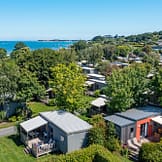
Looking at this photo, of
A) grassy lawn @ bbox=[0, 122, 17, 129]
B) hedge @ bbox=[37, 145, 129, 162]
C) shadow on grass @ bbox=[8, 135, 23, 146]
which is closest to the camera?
hedge @ bbox=[37, 145, 129, 162]

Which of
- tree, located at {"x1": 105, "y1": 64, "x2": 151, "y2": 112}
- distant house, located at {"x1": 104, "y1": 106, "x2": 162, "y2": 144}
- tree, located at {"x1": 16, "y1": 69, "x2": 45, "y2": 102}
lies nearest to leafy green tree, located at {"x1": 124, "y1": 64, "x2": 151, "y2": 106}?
tree, located at {"x1": 105, "y1": 64, "x2": 151, "y2": 112}

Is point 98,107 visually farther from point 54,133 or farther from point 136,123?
point 54,133

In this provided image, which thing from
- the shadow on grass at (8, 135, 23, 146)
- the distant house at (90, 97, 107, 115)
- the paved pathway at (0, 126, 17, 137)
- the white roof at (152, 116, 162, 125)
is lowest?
the paved pathway at (0, 126, 17, 137)

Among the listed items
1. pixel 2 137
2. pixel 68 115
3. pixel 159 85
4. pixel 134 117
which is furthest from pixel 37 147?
pixel 159 85

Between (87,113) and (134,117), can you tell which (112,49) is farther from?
(134,117)

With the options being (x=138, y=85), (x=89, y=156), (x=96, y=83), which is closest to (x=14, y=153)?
(x=89, y=156)

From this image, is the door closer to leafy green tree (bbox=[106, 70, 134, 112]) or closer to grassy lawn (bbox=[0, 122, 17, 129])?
leafy green tree (bbox=[106, 70, 134, 112])
